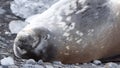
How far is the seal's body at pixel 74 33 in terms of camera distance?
11.7 feet

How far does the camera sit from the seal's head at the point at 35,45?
3531 mm

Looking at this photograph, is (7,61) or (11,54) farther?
(11,54)

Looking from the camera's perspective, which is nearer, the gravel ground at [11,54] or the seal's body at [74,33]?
the gravel ground at [11,54]

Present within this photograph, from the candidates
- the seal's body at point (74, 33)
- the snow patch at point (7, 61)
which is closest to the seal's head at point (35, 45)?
the seal's body at point (74, 33)

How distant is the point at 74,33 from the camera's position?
12.2ft

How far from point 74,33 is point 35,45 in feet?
1.22

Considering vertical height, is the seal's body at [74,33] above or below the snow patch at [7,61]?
above

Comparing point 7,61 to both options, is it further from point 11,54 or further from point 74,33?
point 74,33

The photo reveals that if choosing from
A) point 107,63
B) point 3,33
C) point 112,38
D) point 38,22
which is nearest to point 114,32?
point 112,38

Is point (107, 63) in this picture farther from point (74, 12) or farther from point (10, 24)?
point (10, 24)

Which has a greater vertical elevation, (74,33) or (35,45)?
(74,33)

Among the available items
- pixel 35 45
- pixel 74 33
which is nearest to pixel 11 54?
pixel 35 45

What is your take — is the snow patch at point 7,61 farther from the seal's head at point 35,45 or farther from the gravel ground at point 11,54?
the seal's head at point 35,45

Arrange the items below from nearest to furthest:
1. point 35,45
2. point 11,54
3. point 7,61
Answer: point 7,61 → point 35,45 → point 11,54
